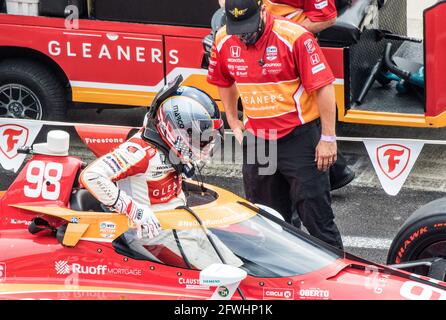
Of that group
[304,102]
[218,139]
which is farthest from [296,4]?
[218,139]

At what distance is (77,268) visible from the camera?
586 cm

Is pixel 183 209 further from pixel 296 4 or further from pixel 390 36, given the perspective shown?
pixel 390 36

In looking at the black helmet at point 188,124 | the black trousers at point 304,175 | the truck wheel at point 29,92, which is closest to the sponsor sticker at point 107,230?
the black helmet at point 188,124

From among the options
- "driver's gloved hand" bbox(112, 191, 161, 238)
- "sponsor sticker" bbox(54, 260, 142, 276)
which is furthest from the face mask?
"sponsor sticker" bbox(54, 260, 142, 276)

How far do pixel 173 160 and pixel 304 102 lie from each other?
1.21 metres

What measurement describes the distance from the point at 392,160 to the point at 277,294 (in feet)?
9.83

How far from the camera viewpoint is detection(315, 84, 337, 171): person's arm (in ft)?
22.9

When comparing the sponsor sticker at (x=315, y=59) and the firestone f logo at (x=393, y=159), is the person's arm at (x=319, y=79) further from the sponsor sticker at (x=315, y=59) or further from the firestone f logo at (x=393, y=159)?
the firestone f logo at (x=393, y=159)

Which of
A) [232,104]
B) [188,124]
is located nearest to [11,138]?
[232,104]

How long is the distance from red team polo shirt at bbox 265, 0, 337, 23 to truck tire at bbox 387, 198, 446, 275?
183 centimetres

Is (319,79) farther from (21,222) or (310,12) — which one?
(21,222)

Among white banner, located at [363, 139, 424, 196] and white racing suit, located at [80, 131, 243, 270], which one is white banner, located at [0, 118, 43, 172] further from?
white racing suit, located at [80, 131, 243, 270]

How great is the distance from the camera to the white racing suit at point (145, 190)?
5793 mm

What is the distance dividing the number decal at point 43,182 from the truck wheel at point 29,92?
11.7ft
